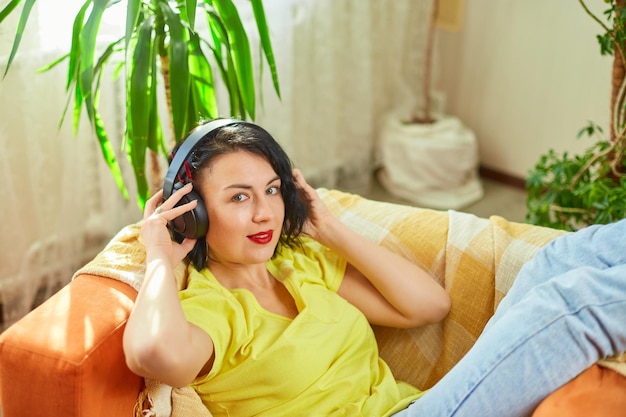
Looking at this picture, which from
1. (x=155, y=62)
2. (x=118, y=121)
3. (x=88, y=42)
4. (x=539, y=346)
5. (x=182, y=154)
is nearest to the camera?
(x=539, y=346)

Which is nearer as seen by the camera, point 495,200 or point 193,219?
point 193,219

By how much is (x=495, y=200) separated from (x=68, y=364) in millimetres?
2382

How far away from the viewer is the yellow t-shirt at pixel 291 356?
125 centimetres

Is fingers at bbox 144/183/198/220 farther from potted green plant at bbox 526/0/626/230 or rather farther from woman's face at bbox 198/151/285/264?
potted green plant at bbox 526/0/626/230

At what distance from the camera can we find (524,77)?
10.1 ft

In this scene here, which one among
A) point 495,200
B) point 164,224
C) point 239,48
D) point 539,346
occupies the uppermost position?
point 239,48

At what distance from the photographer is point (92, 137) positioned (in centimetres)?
228

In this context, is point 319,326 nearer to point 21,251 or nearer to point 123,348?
point 123,348

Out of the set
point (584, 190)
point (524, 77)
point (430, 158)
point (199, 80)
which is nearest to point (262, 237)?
point (199, 80)

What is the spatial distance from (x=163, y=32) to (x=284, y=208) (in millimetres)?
606

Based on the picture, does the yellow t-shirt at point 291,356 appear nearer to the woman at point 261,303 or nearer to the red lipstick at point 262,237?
the woman at point 261,303

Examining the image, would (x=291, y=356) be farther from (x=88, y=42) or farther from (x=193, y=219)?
(x=88, y=42)

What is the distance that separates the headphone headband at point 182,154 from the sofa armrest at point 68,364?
0.23m

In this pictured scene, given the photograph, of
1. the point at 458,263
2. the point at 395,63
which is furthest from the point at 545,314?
the point at 395,63
